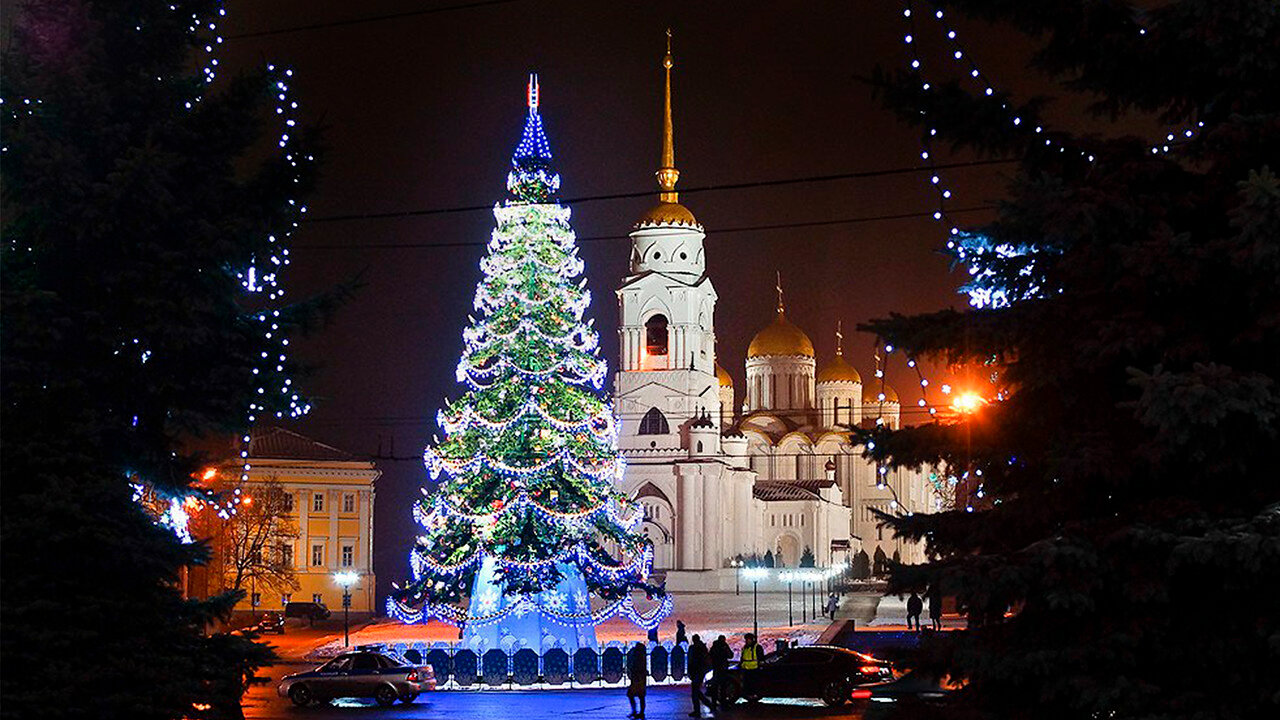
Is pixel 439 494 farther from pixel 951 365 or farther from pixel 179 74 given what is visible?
pixel 951 365

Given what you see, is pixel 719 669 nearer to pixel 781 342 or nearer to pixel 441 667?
pixel 441 667

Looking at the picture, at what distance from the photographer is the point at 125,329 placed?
44.5 feet

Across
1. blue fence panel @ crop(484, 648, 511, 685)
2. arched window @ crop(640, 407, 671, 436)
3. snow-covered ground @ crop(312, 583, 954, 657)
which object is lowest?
blue fence panel @ crop(484, 648, 511, 685)

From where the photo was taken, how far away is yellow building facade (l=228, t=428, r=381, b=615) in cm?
7662

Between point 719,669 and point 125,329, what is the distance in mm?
14625

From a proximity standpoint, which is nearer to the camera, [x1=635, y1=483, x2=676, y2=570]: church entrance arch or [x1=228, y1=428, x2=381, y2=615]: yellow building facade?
[x1=228, y1=428, x2=381, y2=615]: yellow building facade

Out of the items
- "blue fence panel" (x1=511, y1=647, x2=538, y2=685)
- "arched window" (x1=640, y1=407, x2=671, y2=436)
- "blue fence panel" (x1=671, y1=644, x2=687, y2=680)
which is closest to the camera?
"blue fence panel" (x1=511, y1=647, x2=538, y2=685)

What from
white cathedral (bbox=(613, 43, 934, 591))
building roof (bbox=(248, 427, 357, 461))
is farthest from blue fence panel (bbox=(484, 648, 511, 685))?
white cathedral (bbox=(613, 43, 934, 591))

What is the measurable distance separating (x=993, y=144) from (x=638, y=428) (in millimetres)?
79923

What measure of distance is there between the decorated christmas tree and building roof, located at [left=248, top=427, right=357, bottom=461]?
41773mm

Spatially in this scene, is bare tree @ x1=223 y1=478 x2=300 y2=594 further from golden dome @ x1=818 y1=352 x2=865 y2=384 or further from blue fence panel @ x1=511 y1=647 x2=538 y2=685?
golden dome @ x1=818 y1=352 x2=865 y2=384

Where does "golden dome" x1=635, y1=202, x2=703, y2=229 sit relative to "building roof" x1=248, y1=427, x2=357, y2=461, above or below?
above

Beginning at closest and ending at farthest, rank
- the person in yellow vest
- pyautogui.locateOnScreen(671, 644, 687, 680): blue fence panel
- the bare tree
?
the person in yellow vest
pyautogui.locateOnScreen(671, 644, 687, 680): blue fence panel
the bare tree

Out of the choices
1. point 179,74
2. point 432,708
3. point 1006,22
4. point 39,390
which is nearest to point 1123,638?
point 1006,22
